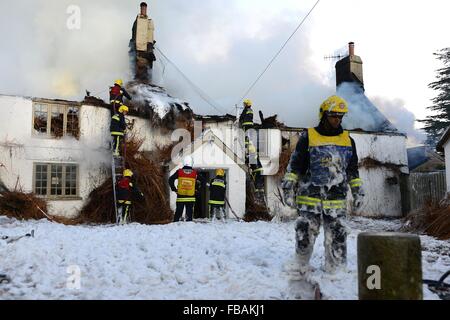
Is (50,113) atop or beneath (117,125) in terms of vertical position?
atop

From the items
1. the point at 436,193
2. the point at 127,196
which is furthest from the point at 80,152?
the point at 436,193

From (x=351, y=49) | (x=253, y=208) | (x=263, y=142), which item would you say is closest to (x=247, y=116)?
(x=263, y=142)

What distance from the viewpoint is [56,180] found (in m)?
14.2

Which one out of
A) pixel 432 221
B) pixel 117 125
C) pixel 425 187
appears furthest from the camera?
pixel 425 187

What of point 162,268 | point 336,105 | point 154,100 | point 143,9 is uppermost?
point 143,9

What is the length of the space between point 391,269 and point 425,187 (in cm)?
1683

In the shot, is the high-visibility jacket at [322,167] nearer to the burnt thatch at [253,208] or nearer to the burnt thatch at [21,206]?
the burnt thatch at [21,206]

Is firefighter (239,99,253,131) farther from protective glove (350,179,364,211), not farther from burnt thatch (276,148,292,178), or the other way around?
protective glove (350,179,364,211)

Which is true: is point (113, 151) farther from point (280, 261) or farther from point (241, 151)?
point (280, 261)

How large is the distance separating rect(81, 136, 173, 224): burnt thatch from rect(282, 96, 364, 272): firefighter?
9512 mm

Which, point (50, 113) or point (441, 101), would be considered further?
point (441, 101)

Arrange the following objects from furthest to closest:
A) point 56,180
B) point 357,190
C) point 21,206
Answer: point 56,180
point 21,206
point 357,190

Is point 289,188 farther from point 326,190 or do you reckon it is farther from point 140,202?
point 140,202

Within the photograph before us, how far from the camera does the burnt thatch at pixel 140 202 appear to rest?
45.9 feet
